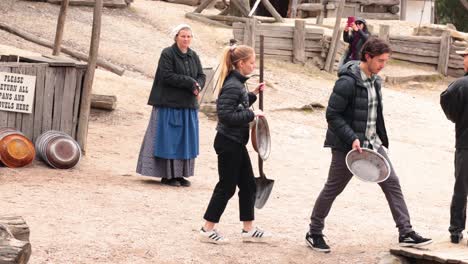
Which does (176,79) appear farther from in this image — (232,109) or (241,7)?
(241,7)

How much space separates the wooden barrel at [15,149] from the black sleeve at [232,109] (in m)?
3.39

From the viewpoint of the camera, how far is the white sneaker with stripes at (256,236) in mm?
7766

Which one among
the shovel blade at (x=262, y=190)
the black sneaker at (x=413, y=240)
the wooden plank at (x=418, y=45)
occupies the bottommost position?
the black sneaker at (x=413, y=240)

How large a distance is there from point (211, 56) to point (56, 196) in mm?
11935

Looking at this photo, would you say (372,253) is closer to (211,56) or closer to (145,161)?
(145,161)

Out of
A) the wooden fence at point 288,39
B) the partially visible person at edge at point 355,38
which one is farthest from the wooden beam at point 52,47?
the wooden fence at point 288,39

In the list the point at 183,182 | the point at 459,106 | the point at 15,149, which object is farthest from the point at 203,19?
the point at 459,106

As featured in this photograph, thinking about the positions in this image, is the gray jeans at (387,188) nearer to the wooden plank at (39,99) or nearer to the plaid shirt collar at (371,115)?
the plaid shirt collar at (371,115)

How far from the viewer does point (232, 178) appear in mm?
7539

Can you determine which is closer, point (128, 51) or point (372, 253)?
point (372, 253)

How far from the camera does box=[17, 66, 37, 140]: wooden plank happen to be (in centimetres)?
1062


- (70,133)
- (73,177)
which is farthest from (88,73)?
(73,177)

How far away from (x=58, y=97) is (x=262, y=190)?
3.68 m

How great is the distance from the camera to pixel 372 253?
7672mm
